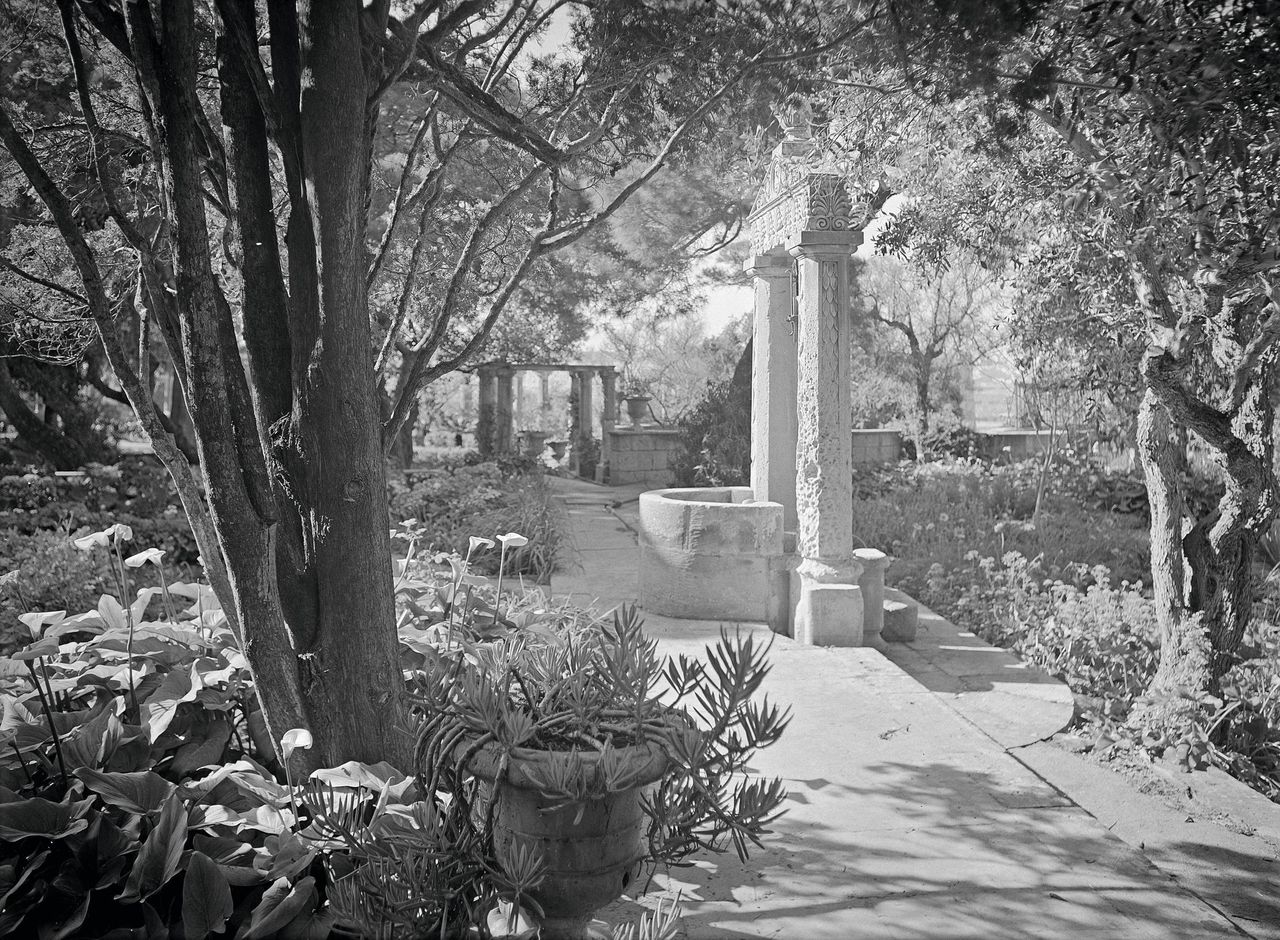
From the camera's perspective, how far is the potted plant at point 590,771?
1.78 metres

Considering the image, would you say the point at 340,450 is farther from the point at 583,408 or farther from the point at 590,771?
the point at 583,408

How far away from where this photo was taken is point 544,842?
1.84 metres

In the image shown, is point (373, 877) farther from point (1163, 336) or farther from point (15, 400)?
point (15, 400)

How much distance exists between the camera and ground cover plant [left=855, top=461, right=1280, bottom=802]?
4.54 m

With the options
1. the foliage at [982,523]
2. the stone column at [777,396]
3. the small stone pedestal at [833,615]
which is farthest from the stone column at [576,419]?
the small stone pedestal at [833,615]

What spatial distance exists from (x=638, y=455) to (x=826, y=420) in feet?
39.5

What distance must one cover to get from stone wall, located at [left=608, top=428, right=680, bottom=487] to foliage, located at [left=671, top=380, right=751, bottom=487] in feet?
11.7

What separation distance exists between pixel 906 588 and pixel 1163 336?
A: 13.2 ft

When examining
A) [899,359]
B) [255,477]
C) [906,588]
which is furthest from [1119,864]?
[899,359]

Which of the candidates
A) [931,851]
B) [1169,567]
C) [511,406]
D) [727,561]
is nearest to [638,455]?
[511,406]

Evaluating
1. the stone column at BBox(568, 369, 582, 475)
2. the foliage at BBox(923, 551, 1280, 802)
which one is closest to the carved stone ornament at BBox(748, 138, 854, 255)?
the foliage at BBox(923, 551, 1280, 802)

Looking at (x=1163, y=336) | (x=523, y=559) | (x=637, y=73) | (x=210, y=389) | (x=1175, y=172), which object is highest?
(x=637, y=73)

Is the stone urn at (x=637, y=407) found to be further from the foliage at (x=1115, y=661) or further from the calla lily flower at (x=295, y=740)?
the calla lily flower at (x=295, y=740)

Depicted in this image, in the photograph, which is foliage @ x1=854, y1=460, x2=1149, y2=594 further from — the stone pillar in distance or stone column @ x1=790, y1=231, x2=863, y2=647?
the stone pillar in distance
